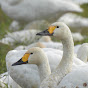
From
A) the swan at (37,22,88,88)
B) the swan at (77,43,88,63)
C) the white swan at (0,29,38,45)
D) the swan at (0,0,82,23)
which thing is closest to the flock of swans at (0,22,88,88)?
the swan at (37,22,88,88)

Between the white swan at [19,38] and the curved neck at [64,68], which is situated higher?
the white swan at [19,38]

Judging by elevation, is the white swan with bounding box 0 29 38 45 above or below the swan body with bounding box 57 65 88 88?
above

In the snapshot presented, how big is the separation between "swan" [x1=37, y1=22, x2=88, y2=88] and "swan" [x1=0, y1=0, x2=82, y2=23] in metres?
3.71

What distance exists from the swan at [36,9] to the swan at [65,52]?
12.2 ft

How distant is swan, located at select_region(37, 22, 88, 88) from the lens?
321cm

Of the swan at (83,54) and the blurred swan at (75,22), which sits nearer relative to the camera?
the swan at (83,54)

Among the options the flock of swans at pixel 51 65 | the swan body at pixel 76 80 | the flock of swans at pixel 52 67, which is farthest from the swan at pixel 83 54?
the swan body at pixel 76 80

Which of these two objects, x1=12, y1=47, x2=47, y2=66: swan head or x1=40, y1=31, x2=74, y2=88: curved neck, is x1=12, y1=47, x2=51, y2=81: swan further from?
x1=40, y1=31, x2=74, y2=88: curved neck

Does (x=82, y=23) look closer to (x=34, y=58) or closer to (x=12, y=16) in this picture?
(x=12, y=16)

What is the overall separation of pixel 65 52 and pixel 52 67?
0.47m

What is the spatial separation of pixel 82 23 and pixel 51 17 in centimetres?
227

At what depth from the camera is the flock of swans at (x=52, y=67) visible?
3.15 metres

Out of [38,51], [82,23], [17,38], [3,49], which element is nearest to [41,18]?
[17,38]

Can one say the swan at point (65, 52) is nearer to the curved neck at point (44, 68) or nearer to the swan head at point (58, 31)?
the swan head at point (58, 31)
